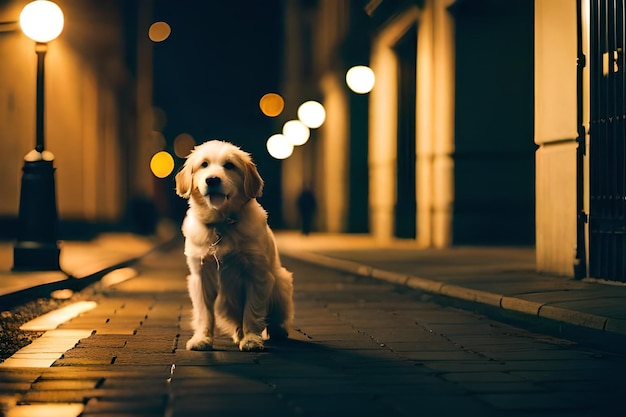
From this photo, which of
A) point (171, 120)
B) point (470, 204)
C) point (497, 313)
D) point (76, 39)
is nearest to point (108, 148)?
point (76, 39)

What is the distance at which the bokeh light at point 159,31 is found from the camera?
158ft

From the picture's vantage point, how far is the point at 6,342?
311 inches

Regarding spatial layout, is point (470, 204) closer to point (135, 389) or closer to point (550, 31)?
point (550, 31)

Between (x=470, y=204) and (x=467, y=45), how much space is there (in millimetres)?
→ 3561

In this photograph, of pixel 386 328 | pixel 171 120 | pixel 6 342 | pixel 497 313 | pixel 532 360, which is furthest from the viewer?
pixel 171 120

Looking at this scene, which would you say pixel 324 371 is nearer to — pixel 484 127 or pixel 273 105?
pixel 484 127

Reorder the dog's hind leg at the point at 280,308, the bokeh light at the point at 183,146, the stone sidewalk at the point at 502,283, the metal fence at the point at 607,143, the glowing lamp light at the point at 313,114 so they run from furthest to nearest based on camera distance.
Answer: the bokeh light at the point at 183,146 < the glowing lamp light at the point at 313,114 < the metal fence at the point at 607,143 < the stone sidewalk at the point at 502,283 < the dog's hind leg at the point at 280,308

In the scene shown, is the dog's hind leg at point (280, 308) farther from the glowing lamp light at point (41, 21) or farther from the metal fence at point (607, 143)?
the glowing lamp light at point (41, 21)

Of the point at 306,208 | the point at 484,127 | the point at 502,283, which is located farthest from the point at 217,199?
the point at 306,208

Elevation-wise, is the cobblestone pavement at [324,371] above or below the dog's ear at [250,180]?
below

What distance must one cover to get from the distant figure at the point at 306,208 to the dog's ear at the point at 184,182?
27349mm

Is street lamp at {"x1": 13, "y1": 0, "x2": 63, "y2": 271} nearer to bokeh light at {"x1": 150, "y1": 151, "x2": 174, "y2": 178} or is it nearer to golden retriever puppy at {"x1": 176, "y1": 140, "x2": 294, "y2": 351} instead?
golden retriever puppy at {"x1": 176, "y1": 140, "x2": 294, "y2": 351}

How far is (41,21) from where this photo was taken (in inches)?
583

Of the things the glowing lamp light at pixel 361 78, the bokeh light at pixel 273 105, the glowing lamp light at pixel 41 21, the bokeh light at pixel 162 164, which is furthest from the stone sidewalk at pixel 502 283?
the bokeh light at pixel 162 164
